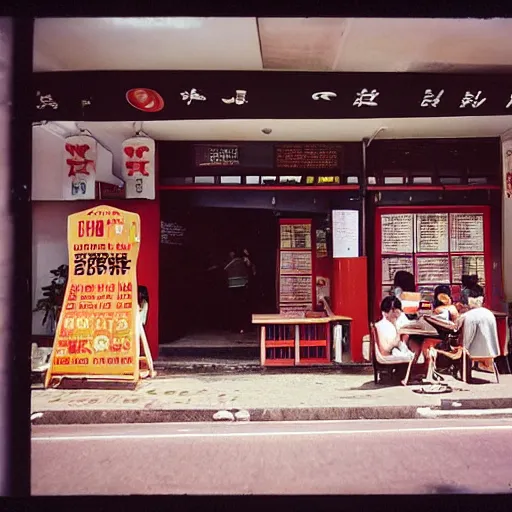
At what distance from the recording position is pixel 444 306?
336 inches

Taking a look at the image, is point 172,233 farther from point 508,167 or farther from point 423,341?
point 508,167

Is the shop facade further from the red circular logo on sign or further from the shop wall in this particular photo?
the red circular logo on sign

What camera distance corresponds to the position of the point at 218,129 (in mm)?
8695

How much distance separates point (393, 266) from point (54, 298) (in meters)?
5.93

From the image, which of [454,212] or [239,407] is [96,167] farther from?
[454,212]

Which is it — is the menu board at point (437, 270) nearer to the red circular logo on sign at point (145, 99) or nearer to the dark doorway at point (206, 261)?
the dark doorway at point (206, 261)

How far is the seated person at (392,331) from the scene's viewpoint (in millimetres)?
7492

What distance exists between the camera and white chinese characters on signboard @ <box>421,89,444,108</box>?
6.38 meters

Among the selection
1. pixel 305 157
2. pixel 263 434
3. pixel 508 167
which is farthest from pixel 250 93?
pixel 508 167

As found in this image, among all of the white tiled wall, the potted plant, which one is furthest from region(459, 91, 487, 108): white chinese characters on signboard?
the potted plant

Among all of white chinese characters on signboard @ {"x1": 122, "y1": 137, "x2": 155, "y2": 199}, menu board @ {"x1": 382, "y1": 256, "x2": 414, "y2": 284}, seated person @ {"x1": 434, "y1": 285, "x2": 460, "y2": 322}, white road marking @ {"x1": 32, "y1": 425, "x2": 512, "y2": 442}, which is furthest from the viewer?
menu board @ {"x1": 382, "y1": 256, "x2": 414, "y2": 284}

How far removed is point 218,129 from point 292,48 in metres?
2.66

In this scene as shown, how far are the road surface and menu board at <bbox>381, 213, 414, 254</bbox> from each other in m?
3.81

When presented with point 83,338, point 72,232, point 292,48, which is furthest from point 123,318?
point 292,48
